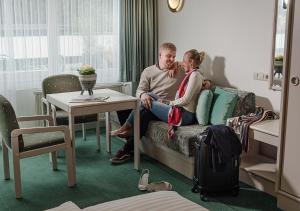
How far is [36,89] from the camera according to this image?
15.6 feet

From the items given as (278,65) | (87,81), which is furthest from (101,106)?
(278,65)

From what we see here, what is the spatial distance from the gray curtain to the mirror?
2083 mm

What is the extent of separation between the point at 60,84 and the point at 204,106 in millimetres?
1707

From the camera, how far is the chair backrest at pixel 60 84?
4395 millimetres

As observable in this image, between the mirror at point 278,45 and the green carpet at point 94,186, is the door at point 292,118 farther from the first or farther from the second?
the mirror at point 278,45

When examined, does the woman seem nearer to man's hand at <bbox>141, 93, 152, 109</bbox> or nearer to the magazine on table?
man's hand at <bbox>141, 93, 152, 109</bbox>

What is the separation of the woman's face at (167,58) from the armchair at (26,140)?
4.83 feet

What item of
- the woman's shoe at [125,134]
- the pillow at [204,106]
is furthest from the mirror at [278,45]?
the woman's shoe at [125,134]

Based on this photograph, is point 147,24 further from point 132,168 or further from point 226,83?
point 132,168

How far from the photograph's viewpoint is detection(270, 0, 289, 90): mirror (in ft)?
11.5

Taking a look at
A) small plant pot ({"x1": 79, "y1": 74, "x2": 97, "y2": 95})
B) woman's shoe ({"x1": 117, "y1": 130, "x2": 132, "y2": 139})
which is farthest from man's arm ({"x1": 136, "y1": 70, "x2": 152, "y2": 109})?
small plant pot ({"x1": 79, "y1": 74, "x2": 97, "y2": 95})

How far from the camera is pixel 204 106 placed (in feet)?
12.5

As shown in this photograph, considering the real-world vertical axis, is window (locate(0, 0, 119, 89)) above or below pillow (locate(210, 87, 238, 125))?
above

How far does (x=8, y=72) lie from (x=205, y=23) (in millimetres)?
2341
